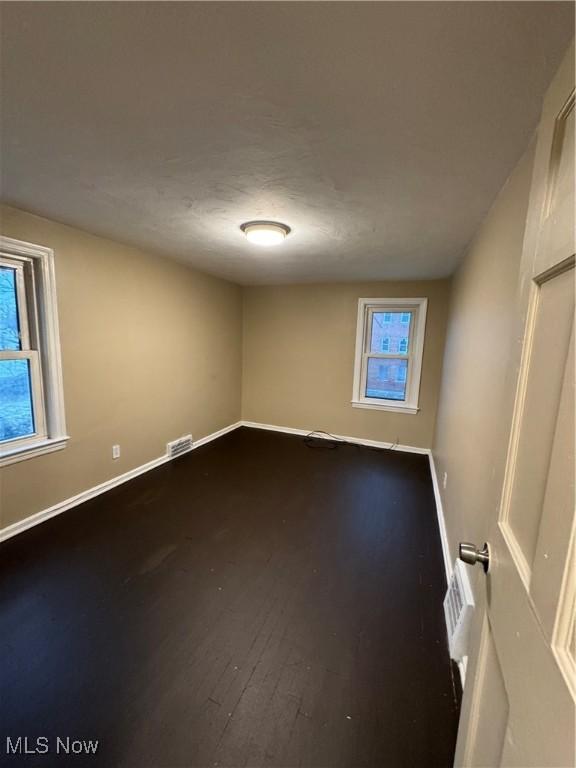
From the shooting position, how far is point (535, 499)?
1.91 ft

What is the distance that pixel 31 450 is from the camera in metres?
2.29

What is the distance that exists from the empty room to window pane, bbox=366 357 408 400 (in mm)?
1113

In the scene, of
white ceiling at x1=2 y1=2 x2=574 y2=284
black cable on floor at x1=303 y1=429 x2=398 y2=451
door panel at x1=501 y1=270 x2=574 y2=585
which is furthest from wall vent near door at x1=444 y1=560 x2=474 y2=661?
black cable on floor at x1=303 y1=429 x2=398 y2=451

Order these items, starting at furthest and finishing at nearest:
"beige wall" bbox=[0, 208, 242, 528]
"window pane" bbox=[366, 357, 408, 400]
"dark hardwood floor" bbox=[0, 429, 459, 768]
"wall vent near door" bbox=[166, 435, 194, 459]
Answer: "window pane" bbox=[366, 357, 408, 400], "wall vent near door" bbox=[166, 435, 194, 459], "beige wall" bbox=[0, 208, 242, 528], "dark hardwood floor" bbox=[0, 429, 459, 768]

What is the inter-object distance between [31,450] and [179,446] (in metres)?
1.57

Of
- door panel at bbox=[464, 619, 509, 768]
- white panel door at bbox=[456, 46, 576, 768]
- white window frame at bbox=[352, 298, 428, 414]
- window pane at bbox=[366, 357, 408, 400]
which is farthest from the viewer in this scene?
window pane at bbox=[366, 357, 408, 400]

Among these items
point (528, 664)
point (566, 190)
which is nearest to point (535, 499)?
point (528, 664)

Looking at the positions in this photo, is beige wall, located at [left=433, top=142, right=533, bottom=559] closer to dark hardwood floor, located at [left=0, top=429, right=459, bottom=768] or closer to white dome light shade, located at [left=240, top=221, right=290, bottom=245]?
dark hardwood floor, located at [left=0, top=429, right=459, bottom=768]

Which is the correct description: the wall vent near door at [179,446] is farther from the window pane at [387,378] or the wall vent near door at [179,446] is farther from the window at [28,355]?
the window pane at [387,378]

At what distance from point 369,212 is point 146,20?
1403 millimetres

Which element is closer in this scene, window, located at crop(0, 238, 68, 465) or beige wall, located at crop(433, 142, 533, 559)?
beige wall, located at crop(433, 142, 533, 559)

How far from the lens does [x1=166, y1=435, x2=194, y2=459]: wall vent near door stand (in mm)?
3596

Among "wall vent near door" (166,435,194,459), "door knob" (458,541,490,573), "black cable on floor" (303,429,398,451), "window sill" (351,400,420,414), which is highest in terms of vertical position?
"door knob" (458,541,490,573)

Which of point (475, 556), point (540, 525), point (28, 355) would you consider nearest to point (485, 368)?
point (475, 556)
